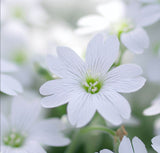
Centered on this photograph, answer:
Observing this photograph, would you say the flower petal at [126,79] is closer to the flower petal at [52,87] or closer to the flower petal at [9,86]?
the flower petal at [52,87]

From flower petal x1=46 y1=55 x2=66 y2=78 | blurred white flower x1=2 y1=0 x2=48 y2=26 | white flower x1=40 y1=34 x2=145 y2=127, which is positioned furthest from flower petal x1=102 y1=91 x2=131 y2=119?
Answer: blurred white flower x1=2 y1=0 x2=48 y2=26

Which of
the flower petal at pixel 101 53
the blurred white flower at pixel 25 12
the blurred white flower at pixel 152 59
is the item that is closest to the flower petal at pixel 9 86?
the flower petal at pixel 101 53

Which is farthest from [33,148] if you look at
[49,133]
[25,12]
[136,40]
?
[25,12]

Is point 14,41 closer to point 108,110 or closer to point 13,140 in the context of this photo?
point 13,140

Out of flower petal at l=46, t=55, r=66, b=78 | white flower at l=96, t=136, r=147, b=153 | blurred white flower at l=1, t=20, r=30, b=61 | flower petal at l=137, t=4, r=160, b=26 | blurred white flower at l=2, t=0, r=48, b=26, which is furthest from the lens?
blurred white flower at l=2, t=0, r=48, b=26

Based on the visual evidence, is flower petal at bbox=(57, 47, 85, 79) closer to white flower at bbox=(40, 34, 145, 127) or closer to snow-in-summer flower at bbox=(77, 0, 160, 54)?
white flower at bbox=(40, 34, 145, 127)

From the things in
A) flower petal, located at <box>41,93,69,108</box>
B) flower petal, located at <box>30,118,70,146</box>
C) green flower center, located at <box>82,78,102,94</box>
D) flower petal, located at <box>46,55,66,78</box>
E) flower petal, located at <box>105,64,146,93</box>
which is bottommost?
flower petal, located at <box>30,118,70,146</box>

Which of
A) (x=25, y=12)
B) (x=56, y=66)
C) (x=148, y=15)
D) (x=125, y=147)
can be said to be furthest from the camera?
(x=25, y=12)
